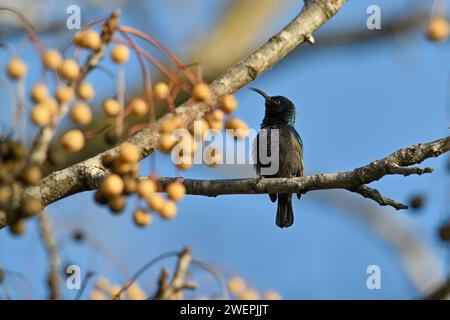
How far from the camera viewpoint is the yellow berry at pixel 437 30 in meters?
3.11

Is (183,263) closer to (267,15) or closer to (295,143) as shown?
(295,143)

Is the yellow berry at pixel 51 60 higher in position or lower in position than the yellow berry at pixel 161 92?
lower

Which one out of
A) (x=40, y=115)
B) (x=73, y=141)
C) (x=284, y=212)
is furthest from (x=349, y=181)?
(x=284, y=212)

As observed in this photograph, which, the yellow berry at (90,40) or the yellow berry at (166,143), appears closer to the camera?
the yellow berry at (90,40)

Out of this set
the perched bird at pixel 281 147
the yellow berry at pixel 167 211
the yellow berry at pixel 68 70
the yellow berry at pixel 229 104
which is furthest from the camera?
the perched bird at pixel 281 147

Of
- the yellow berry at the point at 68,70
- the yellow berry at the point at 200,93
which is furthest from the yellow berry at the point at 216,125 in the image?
the yellow berry at the point at 68,70

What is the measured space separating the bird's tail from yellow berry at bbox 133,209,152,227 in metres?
5.00

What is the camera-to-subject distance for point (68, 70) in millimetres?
2299

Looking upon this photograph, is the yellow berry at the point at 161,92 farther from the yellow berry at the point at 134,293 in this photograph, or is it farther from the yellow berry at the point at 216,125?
the yellow berry at the point at 134,293

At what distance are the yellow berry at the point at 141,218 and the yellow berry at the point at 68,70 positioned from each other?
536 millimetres

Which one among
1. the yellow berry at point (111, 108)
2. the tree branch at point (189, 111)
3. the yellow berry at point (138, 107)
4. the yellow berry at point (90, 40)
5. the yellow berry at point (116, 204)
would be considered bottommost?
the yellow berry at point (116, 204)

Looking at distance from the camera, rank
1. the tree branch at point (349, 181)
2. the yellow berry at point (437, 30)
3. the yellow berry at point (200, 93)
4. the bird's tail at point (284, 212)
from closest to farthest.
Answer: the yellow berry at point (200, 93)
the yellow berry at point (437, 30)
the tree branch at point (349, 181)
the bird's tail at point (284, 212)

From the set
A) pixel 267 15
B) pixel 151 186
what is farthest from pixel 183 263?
pixel 267 15

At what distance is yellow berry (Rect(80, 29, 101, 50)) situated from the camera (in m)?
2.38
